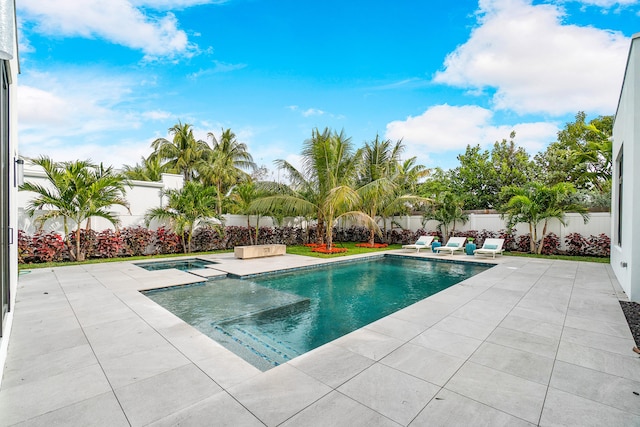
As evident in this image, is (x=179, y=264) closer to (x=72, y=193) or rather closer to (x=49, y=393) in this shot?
(x=72, y=193)

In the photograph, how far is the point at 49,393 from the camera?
2.66 metres

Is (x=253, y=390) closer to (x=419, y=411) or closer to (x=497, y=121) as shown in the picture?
(x=419, y=411)

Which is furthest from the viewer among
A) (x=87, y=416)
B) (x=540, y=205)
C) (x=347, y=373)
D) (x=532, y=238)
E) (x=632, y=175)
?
(x=532, y=238)

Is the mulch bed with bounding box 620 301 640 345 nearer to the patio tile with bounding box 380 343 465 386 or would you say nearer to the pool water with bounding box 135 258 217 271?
the patio tile with bounding box 380 343 465 386

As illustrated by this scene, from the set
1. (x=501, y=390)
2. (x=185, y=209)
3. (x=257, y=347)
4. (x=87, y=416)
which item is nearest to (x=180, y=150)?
(x=185, y=209)

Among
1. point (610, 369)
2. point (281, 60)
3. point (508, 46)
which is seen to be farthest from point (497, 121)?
point (610, 369)

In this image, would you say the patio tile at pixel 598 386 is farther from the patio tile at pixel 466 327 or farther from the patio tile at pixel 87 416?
the patio tile at pixel 87 416

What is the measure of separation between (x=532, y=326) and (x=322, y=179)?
413 inches

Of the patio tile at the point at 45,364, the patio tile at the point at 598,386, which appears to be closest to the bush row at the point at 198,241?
the patio tile at the point at 45,364

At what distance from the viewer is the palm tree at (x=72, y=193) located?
10078 mm

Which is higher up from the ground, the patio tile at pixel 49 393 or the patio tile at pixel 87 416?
the patio tile at pixel 87 416

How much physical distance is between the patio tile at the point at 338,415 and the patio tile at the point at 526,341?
94.0 inches

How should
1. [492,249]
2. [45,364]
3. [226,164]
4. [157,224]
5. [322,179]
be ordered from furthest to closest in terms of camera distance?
[226,164]
[322,179]
[157,224]
[492,249]
[45,364]

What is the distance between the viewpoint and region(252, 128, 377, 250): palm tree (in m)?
13.5
